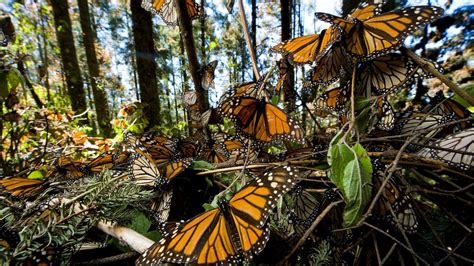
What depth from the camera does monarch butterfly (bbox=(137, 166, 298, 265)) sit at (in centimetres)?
43

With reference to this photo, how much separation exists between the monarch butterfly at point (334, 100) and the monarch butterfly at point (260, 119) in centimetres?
11

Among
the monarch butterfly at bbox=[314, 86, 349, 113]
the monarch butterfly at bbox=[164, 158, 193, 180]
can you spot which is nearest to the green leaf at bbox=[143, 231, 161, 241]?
the monarch butterfly at bbox=[164, 158, 193, 180]

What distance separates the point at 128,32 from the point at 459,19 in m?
11.6

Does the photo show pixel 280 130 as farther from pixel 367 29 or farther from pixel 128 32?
pixel 128 32

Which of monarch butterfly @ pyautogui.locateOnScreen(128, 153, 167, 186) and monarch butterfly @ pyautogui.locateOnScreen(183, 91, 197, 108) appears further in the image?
monarch butterfly @ pyautogui.locateOnScreen(183, 91, 197, 108)

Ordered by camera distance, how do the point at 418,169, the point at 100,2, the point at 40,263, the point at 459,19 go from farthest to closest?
1. the point at 100,2
2. the point at 459,19
3. the point at 418,169
4. the point at 40,263

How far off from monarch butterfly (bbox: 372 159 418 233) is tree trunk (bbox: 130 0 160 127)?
2.98 meters

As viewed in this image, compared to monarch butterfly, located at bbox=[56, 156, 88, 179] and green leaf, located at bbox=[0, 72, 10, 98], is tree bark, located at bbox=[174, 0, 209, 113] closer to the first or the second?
monarch butterfly, located at bbox=[56, 156, 88, 179]

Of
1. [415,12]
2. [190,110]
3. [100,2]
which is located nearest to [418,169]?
[415,12]

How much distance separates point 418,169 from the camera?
0.53 metres

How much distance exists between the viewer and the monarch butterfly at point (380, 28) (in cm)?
52

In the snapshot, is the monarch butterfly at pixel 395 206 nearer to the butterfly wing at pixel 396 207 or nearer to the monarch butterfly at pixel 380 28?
the butterfly wing at pixel 396 207

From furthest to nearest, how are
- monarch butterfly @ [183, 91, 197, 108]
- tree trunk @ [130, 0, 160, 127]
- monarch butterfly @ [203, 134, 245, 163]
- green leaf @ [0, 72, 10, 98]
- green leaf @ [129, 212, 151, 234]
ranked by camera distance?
tree trunk @ [130, 0, 160, 127] → green leaf @ [0, 72, 10, 98] → monarch butterfly @ [183, 91, 197, 108] → monarch butterfly @ [203, 134, 245, 163] → green leaf @ [129, 212, 151, 234]

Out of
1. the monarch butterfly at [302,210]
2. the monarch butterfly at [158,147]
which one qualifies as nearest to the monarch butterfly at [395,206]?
the monarch butterfly at [302,210]
